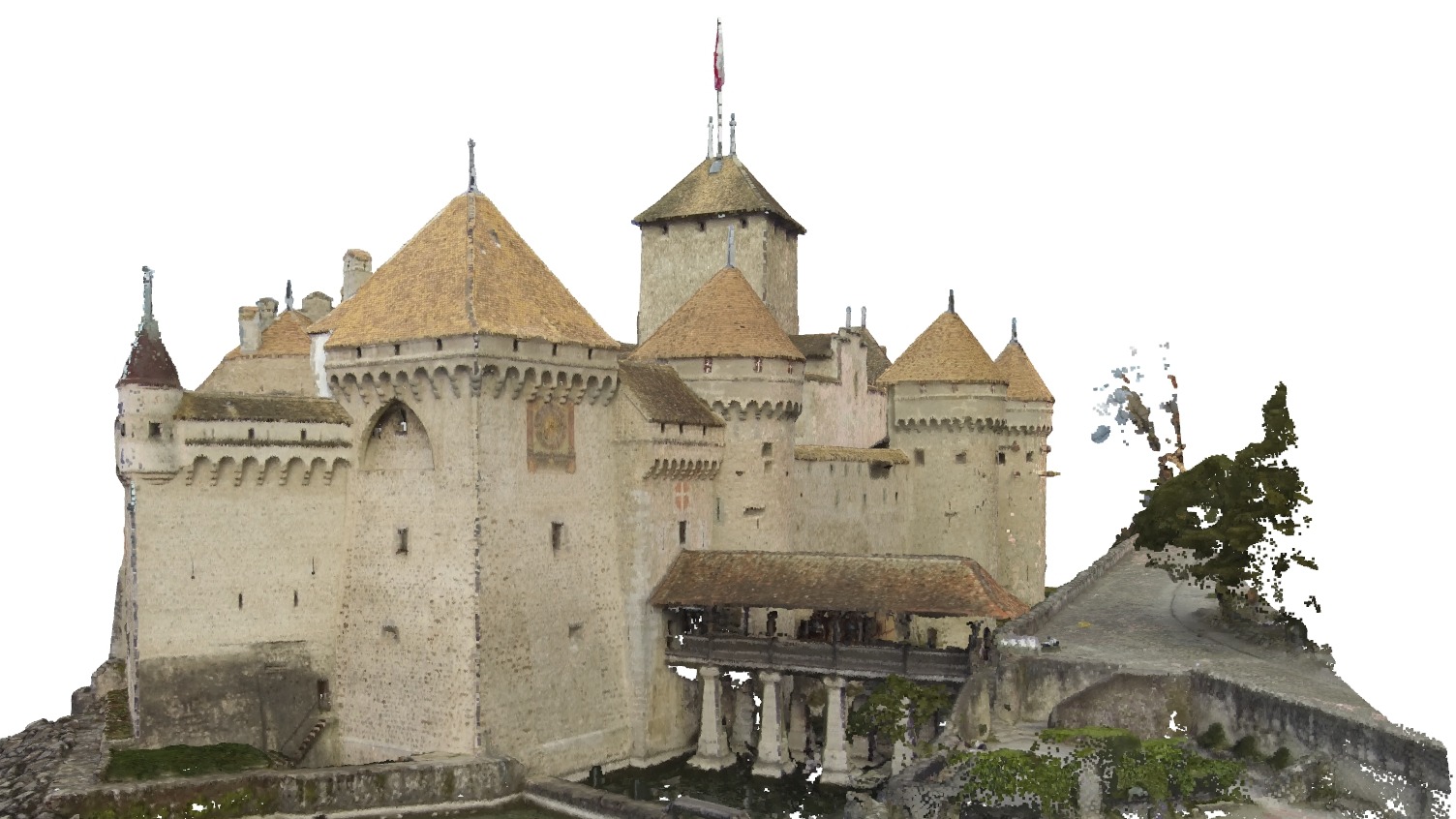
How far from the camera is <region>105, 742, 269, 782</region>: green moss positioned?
22891 mm

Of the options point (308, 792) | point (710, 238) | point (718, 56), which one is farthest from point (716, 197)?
point (308, 792)

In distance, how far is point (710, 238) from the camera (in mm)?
41125

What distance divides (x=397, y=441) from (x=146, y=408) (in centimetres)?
475

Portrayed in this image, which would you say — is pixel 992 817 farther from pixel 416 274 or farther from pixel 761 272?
pixel 761 272

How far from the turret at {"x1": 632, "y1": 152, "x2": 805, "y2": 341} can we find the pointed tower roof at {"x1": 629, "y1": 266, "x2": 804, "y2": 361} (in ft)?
23.0

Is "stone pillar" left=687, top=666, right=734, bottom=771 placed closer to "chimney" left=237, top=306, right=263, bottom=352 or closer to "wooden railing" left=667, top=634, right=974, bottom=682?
"wooden railing" left=667, top=634, right=974, bottom=682

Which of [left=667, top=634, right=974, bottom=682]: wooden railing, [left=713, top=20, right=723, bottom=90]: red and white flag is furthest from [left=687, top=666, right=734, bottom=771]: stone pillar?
[left=713, top=20, right=723, bottom=90]: red and white flag

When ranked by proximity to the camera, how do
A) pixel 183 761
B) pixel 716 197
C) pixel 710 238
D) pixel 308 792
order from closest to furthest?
1. pixel 308 792
2. pixel 183 761
3. pixel 710 238
4. pixel 716 197

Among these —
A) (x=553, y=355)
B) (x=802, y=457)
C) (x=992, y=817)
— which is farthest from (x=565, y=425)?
(x=992, y=817)

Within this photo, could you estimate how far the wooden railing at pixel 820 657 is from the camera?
26391 millimetres

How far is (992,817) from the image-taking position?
66.2ft

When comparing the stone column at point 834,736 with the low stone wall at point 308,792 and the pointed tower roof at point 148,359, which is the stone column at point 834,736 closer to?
the low stone wall at point 308,792

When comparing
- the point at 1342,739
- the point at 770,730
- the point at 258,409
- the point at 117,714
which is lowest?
the point at 770,730

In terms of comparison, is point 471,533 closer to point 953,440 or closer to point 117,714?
point 117,714
